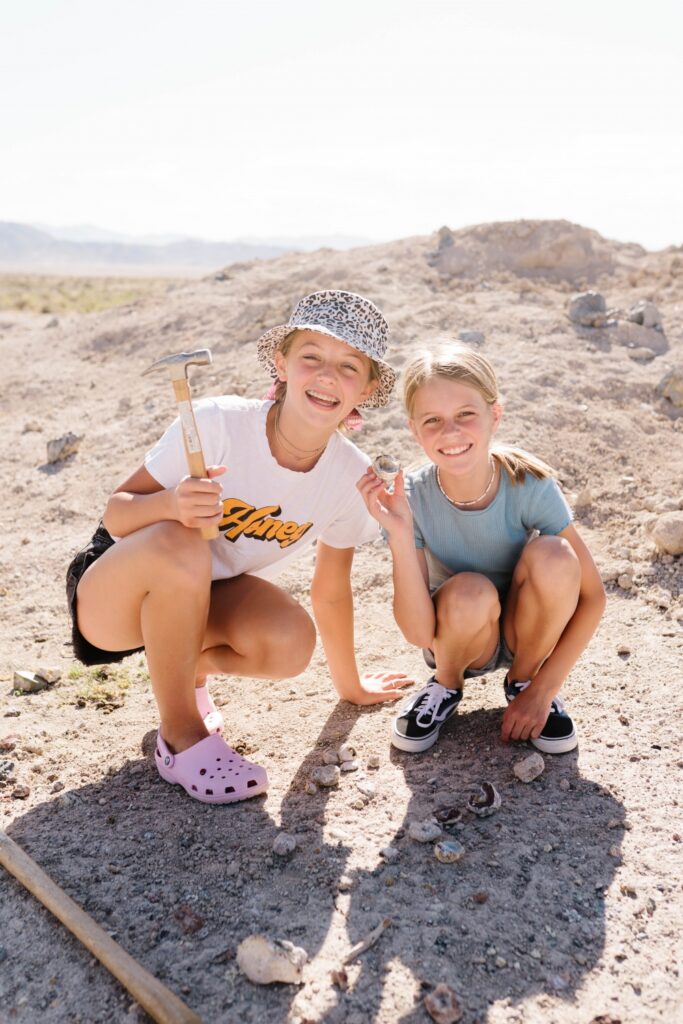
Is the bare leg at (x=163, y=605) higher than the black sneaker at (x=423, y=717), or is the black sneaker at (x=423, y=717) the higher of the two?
the bare leg at (x=163, y=605)

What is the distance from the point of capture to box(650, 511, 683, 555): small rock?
3406 millimetres

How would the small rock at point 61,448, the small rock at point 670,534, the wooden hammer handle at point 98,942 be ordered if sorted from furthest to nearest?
the small rock at point 61,448, the small rock at point 670,534, the wooden hammer handle at point 98,942

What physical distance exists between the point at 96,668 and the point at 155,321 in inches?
252

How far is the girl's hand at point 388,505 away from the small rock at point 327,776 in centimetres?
69

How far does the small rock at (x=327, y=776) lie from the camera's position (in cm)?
240

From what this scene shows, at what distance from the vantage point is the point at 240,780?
2.29 m

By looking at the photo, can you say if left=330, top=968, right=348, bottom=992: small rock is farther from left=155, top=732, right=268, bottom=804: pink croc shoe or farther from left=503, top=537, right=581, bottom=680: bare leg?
left=503, top=537, right=581, bottom=680: bare leg

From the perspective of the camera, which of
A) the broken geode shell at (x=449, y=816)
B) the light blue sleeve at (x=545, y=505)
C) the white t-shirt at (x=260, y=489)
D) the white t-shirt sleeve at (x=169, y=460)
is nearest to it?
the broken geode shell at (x=449, y=816)

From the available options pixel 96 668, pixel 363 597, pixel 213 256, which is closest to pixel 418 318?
pixel 363 597

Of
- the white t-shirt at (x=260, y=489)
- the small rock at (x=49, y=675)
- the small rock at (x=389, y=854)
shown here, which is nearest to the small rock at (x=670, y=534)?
the white t-shirt at (x=260, y=489)

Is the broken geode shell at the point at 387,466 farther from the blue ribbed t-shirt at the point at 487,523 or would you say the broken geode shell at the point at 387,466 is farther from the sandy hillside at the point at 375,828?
the sandy hillside at the point at 375,828

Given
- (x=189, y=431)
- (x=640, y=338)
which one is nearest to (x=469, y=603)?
(x=189, y=431)

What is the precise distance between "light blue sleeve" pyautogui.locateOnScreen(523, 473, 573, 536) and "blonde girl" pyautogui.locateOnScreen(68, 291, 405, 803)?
47cm

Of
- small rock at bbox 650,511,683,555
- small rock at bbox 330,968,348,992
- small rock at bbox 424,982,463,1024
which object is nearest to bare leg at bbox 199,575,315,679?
small rock at bbox 330,968,348,992
